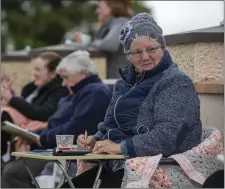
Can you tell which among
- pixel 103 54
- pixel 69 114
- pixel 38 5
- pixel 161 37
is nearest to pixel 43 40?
pixel 38 5

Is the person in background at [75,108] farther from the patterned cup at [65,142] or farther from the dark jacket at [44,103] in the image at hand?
the patterned cup at [65,142]

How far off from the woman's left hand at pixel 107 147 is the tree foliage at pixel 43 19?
31.3 metres

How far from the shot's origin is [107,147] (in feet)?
20.8

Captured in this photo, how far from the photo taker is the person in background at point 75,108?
8.41m

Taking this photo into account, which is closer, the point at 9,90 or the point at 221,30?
the point at 221,30

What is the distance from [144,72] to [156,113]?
14.9 inches

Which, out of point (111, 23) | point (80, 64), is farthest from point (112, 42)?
point (80, 64)

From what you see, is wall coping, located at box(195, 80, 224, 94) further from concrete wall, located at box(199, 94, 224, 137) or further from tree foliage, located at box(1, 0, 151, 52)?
tree foliage, located at box(1, 0, 151, 52)

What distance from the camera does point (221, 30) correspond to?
777 cm

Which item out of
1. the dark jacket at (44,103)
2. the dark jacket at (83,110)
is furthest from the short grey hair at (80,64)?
the dark jacket at (44,103)

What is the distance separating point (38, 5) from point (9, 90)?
→ 30.3 m

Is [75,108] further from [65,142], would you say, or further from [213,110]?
[65,142]

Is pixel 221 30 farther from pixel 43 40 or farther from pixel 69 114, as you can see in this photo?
pixel 43 40

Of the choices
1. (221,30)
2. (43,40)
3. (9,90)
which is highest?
(221,30)
